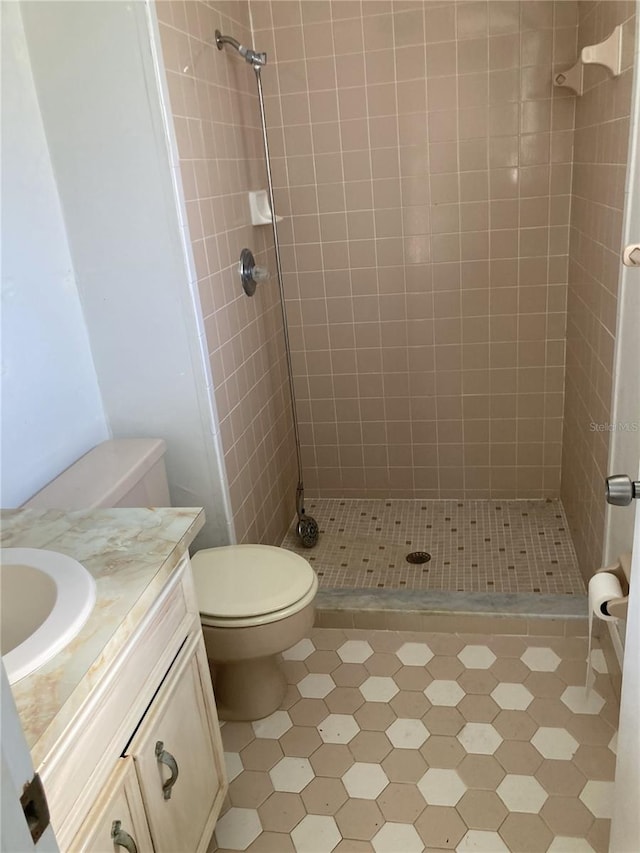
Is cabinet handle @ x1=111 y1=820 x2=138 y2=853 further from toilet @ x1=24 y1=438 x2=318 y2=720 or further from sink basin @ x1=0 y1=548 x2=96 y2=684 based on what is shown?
toilet @ x1=24 y1=438 x2=318 y2=720

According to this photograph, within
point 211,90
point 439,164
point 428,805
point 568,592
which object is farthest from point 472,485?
point 211,90

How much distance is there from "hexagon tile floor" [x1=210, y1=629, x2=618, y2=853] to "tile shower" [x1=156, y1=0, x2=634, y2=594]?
1.37 feet

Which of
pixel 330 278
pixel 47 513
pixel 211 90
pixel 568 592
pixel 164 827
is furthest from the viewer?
pixel 330 278

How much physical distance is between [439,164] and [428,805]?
214 centimetres

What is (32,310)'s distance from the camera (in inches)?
67.9

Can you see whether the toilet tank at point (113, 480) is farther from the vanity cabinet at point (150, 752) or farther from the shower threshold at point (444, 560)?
the shower threshold at point (444, 560)

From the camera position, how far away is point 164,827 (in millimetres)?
1267

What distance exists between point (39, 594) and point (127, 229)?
1047 mm

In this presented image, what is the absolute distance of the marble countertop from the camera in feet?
3.08

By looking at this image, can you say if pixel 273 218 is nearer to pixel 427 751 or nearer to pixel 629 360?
pixel 629 360

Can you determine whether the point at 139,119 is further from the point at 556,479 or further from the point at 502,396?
the point at 556,479

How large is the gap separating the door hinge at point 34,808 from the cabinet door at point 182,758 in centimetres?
63

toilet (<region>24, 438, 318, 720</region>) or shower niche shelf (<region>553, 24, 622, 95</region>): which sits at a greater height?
shower niche shelf (<region>553, 24, 622, 95</region>)

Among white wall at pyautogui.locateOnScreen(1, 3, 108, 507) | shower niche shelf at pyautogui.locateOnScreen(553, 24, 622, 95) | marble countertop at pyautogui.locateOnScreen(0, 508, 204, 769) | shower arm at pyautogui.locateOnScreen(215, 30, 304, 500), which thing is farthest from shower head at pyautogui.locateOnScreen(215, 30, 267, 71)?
marble countertop at pyautogui.locateOnScreen(0, 508, 204, 769)
